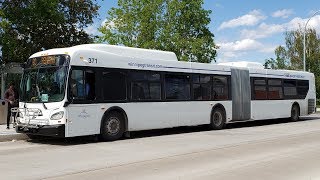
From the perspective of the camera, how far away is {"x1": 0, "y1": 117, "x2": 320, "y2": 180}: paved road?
30.2ft

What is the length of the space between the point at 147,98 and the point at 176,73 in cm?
212

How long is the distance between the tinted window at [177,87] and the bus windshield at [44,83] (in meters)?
4.90

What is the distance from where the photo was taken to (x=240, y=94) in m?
22.4

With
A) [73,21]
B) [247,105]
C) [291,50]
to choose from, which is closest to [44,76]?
[247,105]

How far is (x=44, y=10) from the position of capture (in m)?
27.6

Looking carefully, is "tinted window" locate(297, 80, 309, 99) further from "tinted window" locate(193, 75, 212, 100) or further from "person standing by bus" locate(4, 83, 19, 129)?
"person standing by bus" locate(4, 83, 19, 129)

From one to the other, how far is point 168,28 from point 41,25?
43.2 feet

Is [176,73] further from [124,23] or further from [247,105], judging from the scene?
[124,23]

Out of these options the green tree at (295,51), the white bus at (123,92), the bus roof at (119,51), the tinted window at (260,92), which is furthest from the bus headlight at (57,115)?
the green tree at (295,51)

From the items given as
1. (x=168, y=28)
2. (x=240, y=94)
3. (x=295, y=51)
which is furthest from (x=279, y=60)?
(x=240, y=94)

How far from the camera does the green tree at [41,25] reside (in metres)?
27.4

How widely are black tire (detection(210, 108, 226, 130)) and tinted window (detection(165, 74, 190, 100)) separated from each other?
2080 millimetres

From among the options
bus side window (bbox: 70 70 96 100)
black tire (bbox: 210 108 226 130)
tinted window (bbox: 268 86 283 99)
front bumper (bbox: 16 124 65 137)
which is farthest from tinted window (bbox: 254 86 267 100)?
front bumper (bbox: 16 124 65 137)

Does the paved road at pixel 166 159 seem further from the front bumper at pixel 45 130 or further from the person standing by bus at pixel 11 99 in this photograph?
the person standing by bus at pixel 11 99
